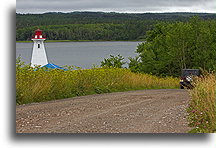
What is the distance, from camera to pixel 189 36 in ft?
113

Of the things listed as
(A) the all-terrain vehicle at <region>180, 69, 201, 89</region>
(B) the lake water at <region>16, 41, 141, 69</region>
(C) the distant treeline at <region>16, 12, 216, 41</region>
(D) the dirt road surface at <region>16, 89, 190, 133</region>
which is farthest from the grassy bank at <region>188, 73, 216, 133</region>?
(A) the all-terrain vehicle at <region>180, 69, 201, 89</region>

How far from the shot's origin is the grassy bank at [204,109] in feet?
23.1

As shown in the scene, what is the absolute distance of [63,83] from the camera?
12.1 meters

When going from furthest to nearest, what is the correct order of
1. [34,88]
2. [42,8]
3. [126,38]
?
[126,38], [34,88], [42,8]

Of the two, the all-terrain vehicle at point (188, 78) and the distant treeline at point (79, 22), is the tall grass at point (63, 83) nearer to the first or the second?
the distant treeline at point (79, 22)

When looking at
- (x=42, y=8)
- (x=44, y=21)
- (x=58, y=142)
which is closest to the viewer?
(x=58, y=142)

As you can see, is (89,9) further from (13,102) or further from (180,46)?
(180,46)

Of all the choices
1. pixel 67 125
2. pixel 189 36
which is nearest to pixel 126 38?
pixel 67 125

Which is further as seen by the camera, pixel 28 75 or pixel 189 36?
pixel 189 36

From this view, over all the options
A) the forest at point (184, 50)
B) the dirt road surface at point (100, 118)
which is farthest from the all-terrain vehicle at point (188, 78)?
the forest at point (184, 50)

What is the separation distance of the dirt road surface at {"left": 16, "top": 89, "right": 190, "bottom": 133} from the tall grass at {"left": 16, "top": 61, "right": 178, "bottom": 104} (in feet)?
2.67

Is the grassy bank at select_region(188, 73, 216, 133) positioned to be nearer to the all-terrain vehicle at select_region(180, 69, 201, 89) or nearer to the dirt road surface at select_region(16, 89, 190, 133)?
the dirt road surface at select_region(16, 89, 190, 133)

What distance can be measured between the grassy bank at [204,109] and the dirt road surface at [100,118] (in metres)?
0.19
